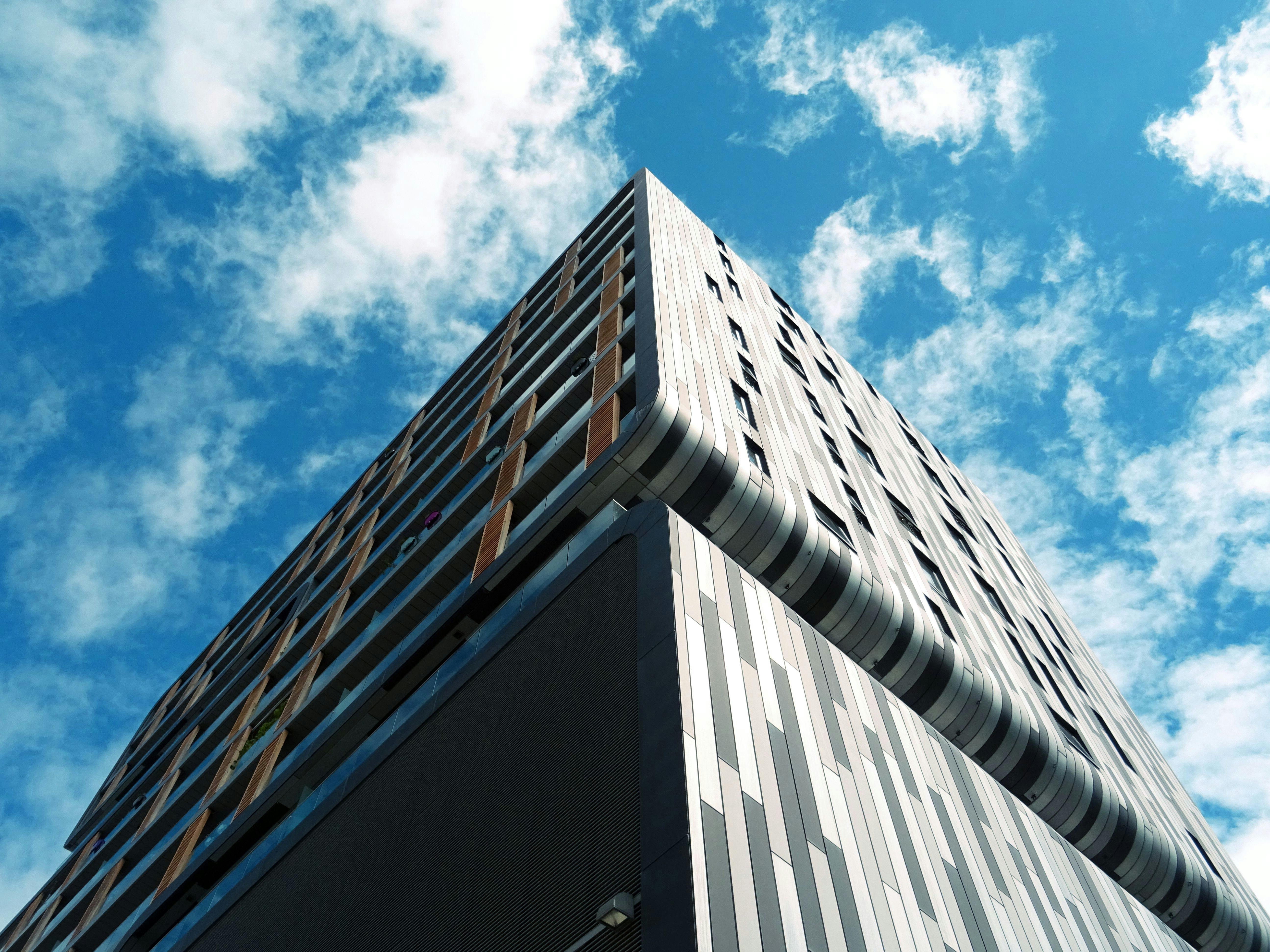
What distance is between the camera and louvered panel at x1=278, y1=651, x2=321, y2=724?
92.2 ft

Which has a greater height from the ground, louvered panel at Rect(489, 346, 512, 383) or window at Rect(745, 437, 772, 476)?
louvered panel at Rect(489, 346, 512, 383)

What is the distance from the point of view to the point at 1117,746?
3250 cm

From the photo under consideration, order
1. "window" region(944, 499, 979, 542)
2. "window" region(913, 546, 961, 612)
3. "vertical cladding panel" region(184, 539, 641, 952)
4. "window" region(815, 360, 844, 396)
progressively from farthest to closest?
"window" region(815, 360, 844, 396) → "window" region(944, 499, 979, 542) → "window" region(913, 546, 961, 612) → "vertical cladding panel" region(184, 539, 641, 952)

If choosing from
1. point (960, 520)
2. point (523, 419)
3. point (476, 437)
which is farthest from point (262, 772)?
point (960, 520)

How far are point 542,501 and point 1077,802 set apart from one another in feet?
55.5

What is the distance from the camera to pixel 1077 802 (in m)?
24.1

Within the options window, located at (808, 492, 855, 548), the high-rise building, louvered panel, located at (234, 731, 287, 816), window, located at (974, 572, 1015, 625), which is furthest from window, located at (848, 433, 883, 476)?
louvered panel, located at (234, 731, 287, 816)

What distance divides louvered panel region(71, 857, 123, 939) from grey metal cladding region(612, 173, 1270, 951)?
2541 centimetres

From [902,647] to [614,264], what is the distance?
832 inches

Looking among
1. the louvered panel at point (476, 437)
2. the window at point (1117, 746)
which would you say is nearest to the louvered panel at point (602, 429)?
the louvered panel at point (476, 437)

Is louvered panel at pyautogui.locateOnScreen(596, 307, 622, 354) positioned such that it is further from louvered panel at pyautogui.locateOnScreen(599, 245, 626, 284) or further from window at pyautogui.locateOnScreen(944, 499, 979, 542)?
window at pyautogui.locateOnScreen(944, 499, 979, 542)

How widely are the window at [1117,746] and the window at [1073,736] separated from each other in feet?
15.0

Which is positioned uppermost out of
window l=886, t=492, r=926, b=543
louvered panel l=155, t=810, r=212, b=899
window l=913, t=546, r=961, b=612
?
window l=886, t=492, r=926, b=543

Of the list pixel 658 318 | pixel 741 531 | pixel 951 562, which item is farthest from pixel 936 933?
pixel 951 562
